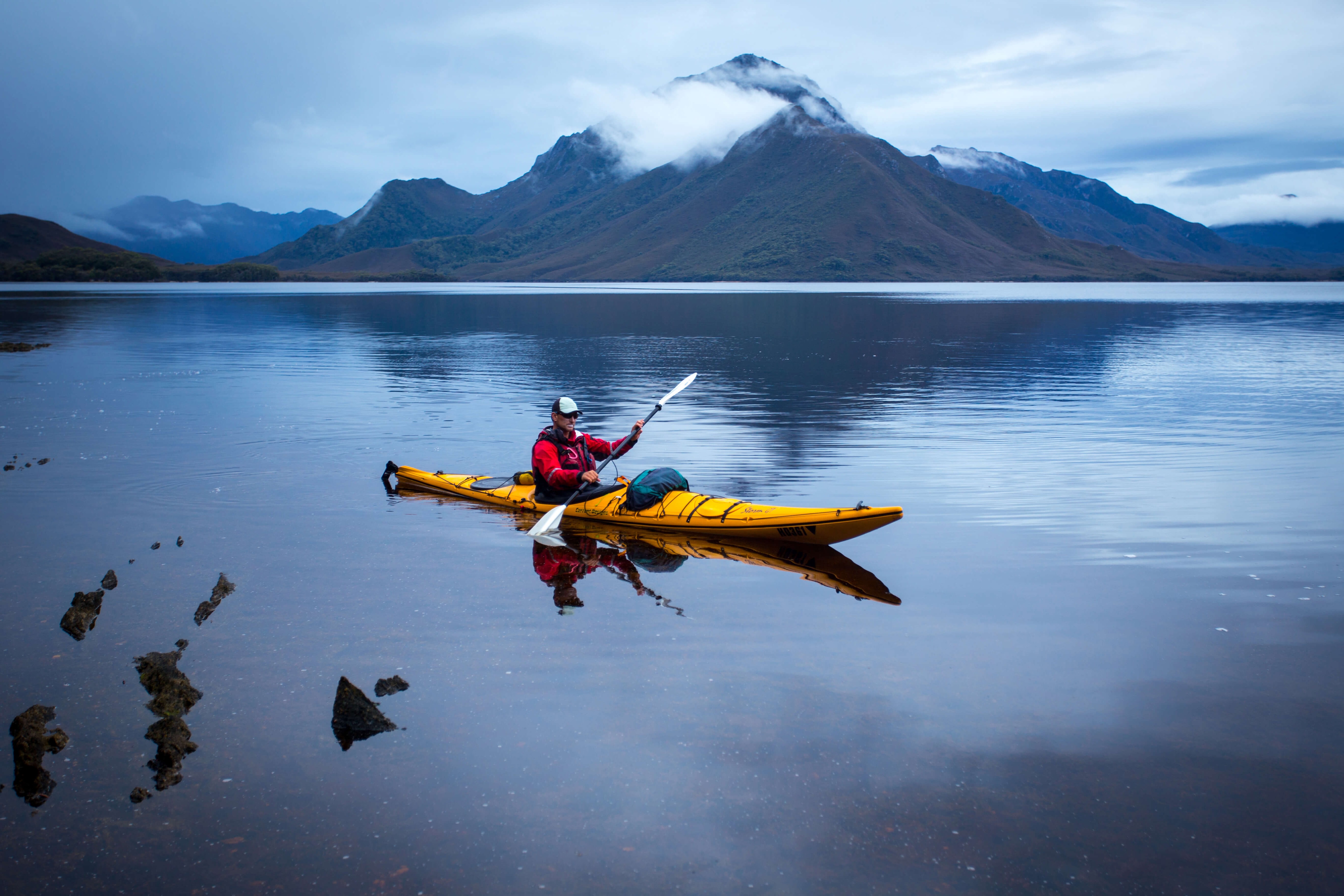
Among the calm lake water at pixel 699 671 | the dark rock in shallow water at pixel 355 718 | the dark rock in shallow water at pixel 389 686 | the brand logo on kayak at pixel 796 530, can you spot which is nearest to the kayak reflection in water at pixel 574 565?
the calm lake water at pixel 699 671

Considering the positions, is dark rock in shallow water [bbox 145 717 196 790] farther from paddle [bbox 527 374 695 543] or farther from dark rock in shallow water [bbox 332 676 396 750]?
paddle [bbox 527 374 695 543]

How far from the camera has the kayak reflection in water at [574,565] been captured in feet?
32.6

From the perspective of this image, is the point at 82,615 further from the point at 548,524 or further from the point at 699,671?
the point at 699,671

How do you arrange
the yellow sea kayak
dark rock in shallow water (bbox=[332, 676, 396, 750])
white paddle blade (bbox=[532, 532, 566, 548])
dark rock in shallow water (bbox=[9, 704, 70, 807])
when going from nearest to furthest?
dark rock in shallow water (bbox=[9, 704, 70, 807]) < dark rock in shallow water (bbox=[332, 676, 396, 750]) < the yellow sea kayak < white paddle blade (bbox=[532, 532, 566, 548])

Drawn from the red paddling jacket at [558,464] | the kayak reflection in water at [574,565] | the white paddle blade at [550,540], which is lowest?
the kayak reflection in water at [574,565]

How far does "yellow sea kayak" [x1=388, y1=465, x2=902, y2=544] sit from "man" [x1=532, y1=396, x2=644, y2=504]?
7.4 inches

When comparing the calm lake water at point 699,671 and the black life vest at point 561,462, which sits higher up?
the black life vest at point 561,462

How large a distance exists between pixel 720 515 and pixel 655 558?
1018 millimetres

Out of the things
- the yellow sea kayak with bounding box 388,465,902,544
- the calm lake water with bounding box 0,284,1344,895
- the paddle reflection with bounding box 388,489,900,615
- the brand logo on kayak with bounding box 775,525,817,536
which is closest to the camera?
the calm lake water with bounding box 0,284,1344,895

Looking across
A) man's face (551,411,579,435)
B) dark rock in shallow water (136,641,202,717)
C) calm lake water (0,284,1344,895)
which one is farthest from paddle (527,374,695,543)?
dark rock in shallow water (136,641,202,717)

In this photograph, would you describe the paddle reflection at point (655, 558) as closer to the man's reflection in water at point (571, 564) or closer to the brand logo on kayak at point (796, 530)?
the man's reflection in water at point (571, 564)

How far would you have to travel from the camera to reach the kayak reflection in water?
993 cm

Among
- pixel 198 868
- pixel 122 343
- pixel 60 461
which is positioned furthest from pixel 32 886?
pixel 122 343

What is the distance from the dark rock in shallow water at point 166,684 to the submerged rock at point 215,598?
98 cm
